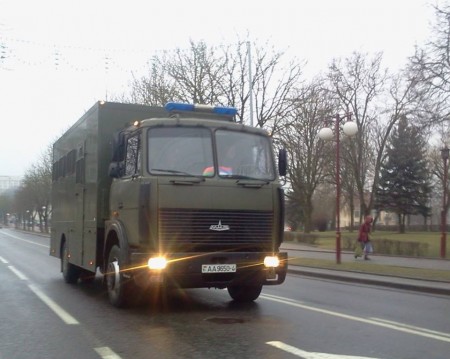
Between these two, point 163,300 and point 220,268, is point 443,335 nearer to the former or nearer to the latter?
point 220,268

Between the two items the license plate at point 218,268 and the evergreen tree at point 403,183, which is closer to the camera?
the license plate at point 218,268

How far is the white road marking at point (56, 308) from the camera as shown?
8.63m

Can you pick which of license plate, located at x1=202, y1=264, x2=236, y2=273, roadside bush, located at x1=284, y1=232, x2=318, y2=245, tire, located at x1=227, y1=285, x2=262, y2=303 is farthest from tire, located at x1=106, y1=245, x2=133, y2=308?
roadside bush, located at x1=284, y1=232, x2=318, y2=245

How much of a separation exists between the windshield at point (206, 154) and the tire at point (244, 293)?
229cm

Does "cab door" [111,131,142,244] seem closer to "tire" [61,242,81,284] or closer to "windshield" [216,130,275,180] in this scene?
"windshield" [216,130,275,180]

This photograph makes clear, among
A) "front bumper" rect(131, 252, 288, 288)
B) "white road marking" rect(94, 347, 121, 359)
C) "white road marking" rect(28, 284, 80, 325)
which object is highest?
"front bumper" rect(131, 252, 288, 288)

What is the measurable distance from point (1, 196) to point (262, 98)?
110 meters

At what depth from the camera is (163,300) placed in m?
10.7

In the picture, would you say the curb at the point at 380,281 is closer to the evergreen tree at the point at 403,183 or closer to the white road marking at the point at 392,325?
the white road marking at the point at 392,325

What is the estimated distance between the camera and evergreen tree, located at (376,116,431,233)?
57250 mm

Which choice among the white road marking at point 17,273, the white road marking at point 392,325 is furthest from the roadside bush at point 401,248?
the white road marking at point 17,273

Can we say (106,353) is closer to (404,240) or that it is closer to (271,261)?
(271,261)

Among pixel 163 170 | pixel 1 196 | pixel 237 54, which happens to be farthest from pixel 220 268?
pixel 1 196

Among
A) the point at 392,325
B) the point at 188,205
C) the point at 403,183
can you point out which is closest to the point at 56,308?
the point at 188,205
